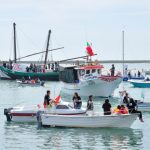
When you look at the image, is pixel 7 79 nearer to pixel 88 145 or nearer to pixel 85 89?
pixel 85 89

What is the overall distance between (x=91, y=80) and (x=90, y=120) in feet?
98.3

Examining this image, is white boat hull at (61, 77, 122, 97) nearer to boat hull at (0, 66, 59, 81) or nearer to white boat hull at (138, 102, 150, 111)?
white boat hull at (138, 102, 150, 111)

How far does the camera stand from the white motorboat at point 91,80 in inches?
2719

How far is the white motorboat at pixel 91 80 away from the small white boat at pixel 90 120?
28.0m

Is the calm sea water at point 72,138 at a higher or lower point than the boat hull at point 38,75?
lower

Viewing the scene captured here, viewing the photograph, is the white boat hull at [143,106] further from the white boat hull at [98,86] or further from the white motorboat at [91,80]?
the white boat hull at [98,86]

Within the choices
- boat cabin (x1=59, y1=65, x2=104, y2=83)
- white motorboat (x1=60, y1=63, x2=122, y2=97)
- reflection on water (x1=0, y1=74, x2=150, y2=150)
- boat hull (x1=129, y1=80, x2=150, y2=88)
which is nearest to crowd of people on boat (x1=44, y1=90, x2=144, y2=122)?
reflection on water (x1=0, y1=74, x2=150, y2=150)

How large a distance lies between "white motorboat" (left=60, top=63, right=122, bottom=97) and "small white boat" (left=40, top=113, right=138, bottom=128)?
27997 mm

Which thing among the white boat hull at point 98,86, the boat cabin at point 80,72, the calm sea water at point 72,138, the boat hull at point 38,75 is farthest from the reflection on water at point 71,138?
the boat hull at point 38,75

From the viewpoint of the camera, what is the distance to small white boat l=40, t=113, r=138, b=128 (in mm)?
39719

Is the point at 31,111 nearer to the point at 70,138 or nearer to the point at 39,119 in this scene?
the point at 39,119

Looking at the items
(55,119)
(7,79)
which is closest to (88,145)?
(55,119)

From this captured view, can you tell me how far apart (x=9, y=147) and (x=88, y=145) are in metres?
4.19

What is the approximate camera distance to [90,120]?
39.9m
